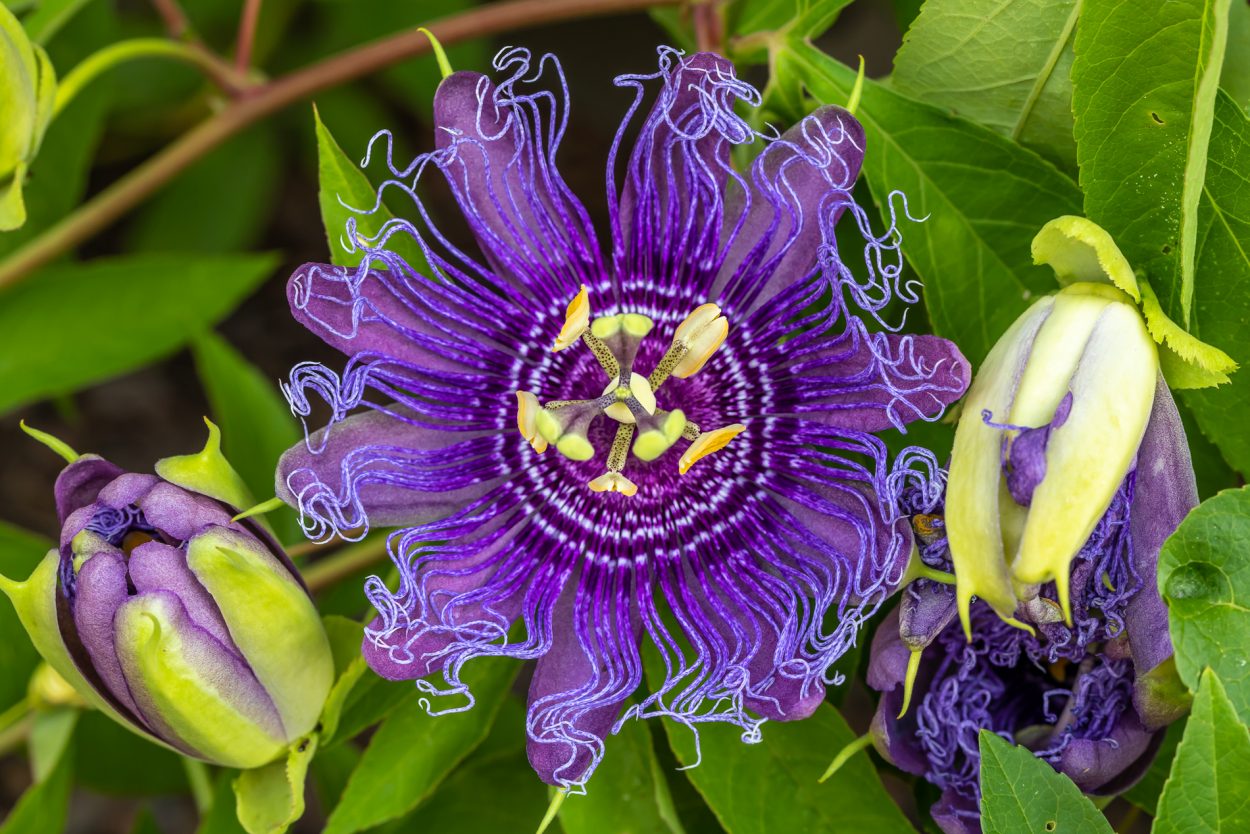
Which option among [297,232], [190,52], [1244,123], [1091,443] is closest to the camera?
[1091,443]

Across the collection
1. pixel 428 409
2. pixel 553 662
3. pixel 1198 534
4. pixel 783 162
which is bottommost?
pixel 553 662

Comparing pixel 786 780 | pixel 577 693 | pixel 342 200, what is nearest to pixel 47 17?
pixel 342 200

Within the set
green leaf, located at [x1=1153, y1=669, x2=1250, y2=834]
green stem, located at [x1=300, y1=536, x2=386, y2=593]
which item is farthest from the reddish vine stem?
green leaf, located at [x1=1153, y1=669, x2=1250, y2=834]

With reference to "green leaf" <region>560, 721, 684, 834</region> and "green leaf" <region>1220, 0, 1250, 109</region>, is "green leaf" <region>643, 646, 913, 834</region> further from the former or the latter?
"green leaf" <region>1220, 0, 1250, 109</region>

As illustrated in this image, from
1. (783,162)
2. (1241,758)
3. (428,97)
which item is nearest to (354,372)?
(783,162)

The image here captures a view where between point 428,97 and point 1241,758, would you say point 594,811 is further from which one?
point 428,97

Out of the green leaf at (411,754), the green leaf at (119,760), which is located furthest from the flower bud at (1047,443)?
the green leaf at (119,760)
